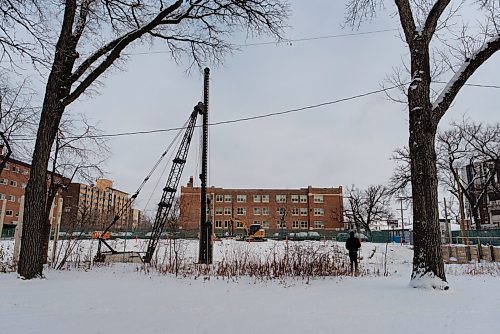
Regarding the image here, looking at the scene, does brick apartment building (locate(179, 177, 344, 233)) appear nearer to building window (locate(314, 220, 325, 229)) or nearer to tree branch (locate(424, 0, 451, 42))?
building window (locate(314, 220, 325, 229))

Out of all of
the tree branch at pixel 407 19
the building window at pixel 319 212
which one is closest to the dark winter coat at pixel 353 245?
the tree branch at pixel 407 19

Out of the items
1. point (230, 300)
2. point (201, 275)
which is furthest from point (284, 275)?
point (230, 300)

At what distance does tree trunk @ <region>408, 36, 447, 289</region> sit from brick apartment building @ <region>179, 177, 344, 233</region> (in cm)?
7144

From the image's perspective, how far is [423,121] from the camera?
29.9 feet

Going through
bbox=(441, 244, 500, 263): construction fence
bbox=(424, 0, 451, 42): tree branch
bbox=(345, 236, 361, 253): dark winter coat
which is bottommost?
bbox=(441, 244, 500, 263): construction fence

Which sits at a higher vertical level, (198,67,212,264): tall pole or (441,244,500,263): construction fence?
(198,67,212,264): tall pole

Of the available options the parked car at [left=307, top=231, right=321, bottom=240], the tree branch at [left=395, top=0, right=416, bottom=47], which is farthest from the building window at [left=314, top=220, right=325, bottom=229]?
the tree branch at [left=395, top=0, right=416, bottom=47]

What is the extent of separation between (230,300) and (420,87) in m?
6.69

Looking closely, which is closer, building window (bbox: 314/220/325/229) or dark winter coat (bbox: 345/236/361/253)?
dark winter coat (bbox: 345/236/361/253)

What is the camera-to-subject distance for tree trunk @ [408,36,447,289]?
8.49 meters

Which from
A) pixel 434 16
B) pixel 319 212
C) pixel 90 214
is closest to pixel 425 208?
pixel 434 16

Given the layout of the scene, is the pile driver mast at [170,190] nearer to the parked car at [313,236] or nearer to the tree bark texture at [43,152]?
the tree bark texture at [43,152]

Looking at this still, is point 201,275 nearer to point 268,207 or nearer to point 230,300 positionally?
point 230,300

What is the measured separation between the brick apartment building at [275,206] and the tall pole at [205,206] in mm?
61360
